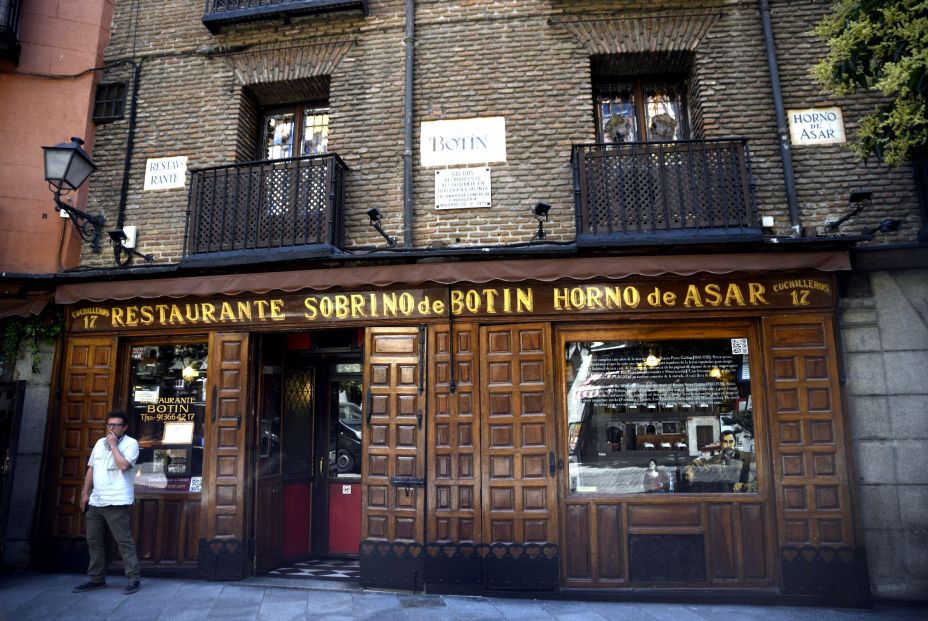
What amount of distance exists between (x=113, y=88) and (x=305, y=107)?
112 inches

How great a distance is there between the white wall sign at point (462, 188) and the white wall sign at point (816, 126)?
3854 millimetres

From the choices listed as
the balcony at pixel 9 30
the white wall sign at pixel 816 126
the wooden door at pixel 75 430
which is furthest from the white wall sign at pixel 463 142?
the balcony at pixel 9 30

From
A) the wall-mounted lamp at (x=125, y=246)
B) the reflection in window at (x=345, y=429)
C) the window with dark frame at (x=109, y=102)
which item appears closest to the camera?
the wall-mounted lamp at (x=125, y=246)

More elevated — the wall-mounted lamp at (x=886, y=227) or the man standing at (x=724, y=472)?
the wall-mounted lamp at (x=886, y=227)

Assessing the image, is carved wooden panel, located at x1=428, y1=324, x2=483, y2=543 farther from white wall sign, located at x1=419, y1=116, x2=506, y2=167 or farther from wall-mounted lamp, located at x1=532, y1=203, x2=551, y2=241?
white wall sign, located at x1=419, y1=116, x2=506, y2=167

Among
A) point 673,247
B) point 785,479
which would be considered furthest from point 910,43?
point 785,479

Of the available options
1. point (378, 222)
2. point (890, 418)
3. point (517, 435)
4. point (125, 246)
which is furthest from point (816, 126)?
point (125, 246)

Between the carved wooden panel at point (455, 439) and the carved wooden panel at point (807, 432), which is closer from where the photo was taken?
the carved wooden panel at point (807, 432)

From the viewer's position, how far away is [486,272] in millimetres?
6223

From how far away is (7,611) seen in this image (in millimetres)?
5504

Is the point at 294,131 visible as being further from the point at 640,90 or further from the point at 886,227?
the point at 886,227

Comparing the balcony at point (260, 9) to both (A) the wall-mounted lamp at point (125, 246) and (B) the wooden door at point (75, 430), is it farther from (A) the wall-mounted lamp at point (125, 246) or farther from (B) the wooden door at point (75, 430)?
(B) the wooden door at point (75, 430)

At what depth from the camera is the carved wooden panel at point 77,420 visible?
23.3 ft

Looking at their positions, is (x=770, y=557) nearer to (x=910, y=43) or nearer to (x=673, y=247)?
(x=673, y=247)
